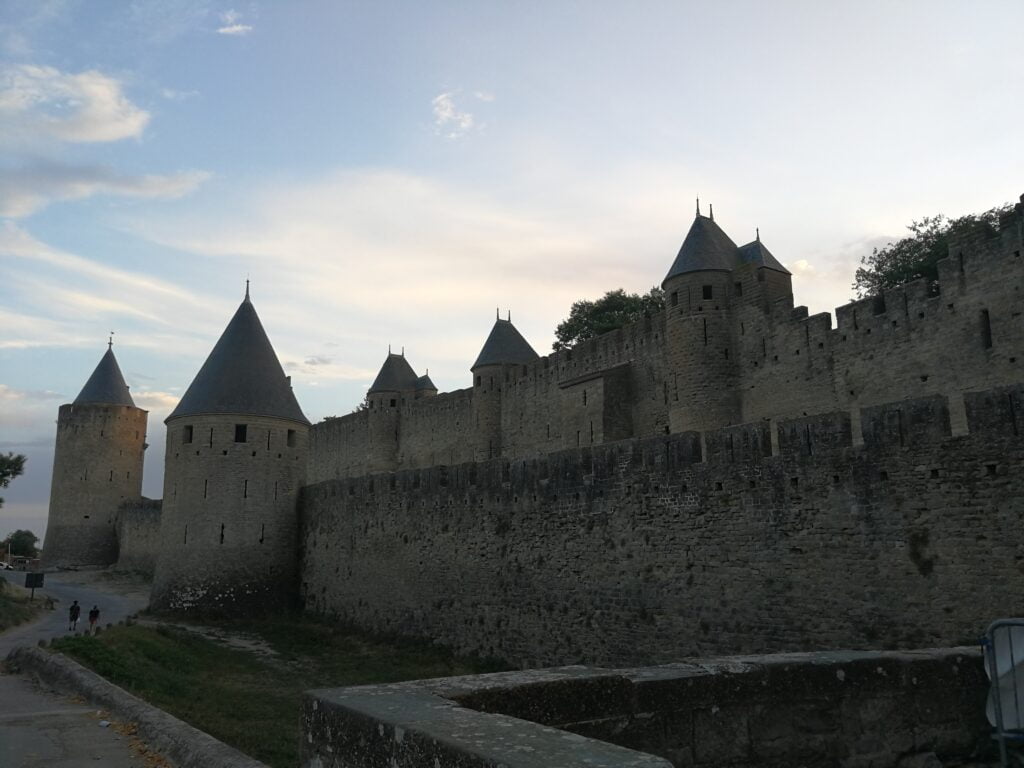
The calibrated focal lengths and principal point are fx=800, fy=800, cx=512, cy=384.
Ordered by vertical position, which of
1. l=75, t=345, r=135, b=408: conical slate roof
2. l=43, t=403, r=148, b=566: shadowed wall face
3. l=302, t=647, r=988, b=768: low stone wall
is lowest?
l=302, t=647, r=988, b=768: low stone wall

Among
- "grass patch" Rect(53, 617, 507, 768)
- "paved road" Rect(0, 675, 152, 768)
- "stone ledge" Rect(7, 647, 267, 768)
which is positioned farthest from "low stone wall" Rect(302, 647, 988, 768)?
"grass patch" Rect(53, 617, 507, 768)

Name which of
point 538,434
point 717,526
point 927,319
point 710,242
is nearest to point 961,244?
point 927,319

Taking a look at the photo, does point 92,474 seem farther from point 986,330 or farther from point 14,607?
point 986,330

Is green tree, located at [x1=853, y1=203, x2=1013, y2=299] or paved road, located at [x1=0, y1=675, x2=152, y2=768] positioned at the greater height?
green tree, located at [x1=853, y1=203, x2=1013, y2=299]

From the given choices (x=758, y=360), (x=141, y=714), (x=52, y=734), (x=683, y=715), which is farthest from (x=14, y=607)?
(x=683, y=715)

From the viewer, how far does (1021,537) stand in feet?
28.2

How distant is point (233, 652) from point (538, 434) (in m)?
17.5

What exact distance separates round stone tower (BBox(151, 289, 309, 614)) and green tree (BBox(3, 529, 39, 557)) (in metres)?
39.7

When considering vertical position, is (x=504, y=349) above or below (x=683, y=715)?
above

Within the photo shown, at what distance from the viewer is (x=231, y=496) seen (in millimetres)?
23516

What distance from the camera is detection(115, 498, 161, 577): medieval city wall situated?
122 feet

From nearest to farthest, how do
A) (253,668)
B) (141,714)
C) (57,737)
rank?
(57,737), (141,714), (253,668)

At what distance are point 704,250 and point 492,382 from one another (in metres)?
14.1

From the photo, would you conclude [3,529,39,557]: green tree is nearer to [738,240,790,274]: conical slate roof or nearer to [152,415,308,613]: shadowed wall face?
[152,415,308,613]: shadowed wall face
